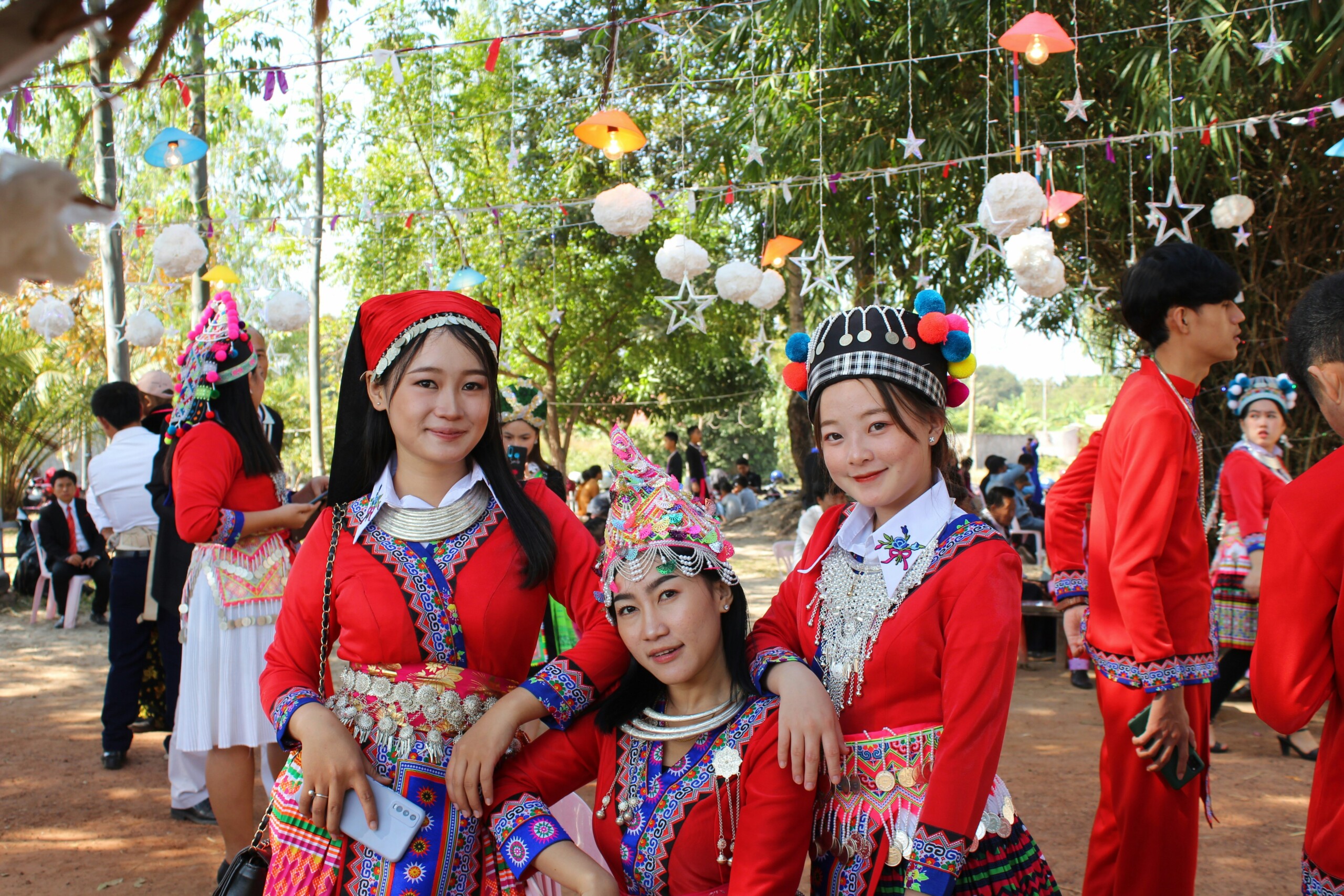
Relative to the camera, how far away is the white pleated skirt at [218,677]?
3170 millimetres

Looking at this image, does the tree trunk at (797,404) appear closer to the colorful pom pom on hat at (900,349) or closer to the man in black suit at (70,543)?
the man in black suit at (70,543)

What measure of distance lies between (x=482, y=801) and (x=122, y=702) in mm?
3760

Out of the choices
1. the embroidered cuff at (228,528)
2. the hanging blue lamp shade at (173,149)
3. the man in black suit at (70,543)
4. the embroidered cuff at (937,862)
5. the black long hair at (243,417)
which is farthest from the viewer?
the man in black suit at (70,543)

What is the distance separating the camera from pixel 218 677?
10.7 feet

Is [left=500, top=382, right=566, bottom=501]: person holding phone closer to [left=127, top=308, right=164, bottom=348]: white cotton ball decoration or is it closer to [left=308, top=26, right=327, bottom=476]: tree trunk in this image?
[left=127, top=308, right=164, bottom=348]: white cotton ball decoration

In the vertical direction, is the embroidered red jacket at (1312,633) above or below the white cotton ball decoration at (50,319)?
below

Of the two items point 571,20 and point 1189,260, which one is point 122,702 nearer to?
point 1189,260

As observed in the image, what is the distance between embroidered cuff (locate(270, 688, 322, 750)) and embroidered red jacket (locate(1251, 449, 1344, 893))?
164 cm

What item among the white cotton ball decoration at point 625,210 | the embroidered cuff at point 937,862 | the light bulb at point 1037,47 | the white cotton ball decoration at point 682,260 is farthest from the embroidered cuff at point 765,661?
the white cotton ball decoration at point 682,260

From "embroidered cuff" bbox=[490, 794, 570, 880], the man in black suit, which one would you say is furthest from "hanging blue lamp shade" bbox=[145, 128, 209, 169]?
"embroidered cuff" bbox=[490, 794, 570, 880]

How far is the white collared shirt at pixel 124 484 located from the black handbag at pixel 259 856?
3.36 metres

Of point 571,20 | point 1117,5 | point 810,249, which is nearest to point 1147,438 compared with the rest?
point 1117,5

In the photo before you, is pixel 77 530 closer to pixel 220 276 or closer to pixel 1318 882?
pixel 220 276

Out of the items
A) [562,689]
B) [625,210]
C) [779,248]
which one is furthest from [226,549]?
[779,248]
